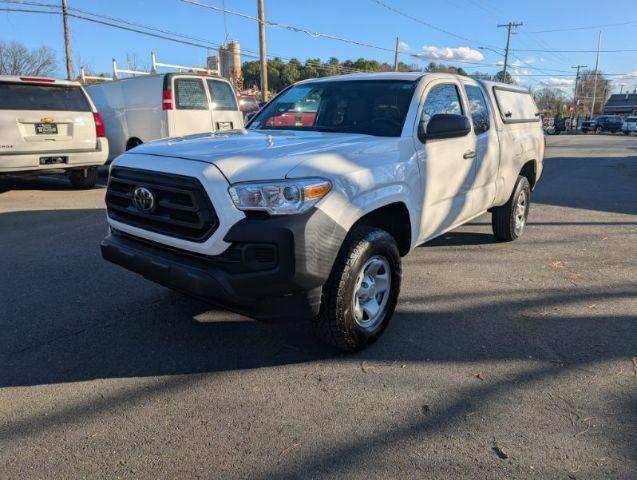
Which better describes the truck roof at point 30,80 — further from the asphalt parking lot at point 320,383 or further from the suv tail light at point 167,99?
the asphalt parking lot at point 320,383

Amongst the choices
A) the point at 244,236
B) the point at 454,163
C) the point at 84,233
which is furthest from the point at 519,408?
the point at 84,233

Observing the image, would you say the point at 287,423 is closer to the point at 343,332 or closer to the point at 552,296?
the point at 343,332

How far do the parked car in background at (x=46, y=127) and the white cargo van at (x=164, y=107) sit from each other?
5.01 ft

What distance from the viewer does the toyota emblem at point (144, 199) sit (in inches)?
119

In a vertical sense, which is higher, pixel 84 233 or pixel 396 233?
pixel 396 233

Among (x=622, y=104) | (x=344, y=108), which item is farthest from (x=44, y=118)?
(x=622, y=104)

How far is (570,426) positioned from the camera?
256cm

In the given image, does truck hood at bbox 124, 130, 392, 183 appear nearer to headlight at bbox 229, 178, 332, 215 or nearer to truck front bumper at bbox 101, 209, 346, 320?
headlight at bbox 229, 178, 332, 215

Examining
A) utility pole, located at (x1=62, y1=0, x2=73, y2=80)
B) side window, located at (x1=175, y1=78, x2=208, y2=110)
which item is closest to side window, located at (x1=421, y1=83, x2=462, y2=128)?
side window, located at (x1=175, y1=78, x2=208, y2=110)

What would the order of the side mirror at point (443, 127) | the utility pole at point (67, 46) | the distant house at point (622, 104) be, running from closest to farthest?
1. the side mirror at point (443, 127)
2. the utility pole at point (67, 46)
3. the distant house at point (622, 104)

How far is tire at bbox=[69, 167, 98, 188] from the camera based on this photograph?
30.8ft

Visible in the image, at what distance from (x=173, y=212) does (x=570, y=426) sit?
8.22 ft

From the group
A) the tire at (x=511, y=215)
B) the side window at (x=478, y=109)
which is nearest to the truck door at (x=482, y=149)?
the side window at (x=478, y=109)

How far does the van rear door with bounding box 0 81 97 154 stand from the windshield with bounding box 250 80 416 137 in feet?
16.7
